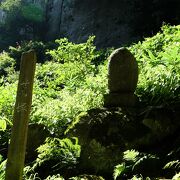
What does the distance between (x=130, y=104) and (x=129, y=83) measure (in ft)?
1.05

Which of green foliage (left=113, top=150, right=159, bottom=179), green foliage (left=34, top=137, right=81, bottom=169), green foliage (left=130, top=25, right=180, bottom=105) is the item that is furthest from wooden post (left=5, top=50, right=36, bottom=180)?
green foliage (left=130, top=25, right=180, bottom=105)

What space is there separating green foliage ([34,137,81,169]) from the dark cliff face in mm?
11079

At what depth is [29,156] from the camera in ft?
18.4

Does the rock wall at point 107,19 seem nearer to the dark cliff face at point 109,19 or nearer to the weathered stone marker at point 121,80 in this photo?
the dark cliff face at point 109,19

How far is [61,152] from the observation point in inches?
203

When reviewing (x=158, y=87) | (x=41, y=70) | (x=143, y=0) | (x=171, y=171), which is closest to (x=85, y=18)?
(x=143, y=0)

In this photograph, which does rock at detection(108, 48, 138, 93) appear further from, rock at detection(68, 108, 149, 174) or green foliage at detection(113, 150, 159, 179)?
green foliage at detection(113, 150, 159, 179)

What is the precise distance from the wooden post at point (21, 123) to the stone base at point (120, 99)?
A: 2.32 meters

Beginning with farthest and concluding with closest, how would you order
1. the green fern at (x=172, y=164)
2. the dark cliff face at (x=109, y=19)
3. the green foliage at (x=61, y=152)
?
the dark cliff face at (x=109, y=19) < the green foliage at (x=61, y=152) < the green fern at (x=172, y=164)

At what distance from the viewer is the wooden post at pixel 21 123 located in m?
3.42

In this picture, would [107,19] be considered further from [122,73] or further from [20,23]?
[122,73]

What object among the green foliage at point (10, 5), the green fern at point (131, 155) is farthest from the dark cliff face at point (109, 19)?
the green fern at point (131, 155)

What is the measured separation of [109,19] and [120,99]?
14.3 m

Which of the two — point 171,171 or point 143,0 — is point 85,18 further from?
point 171,171
